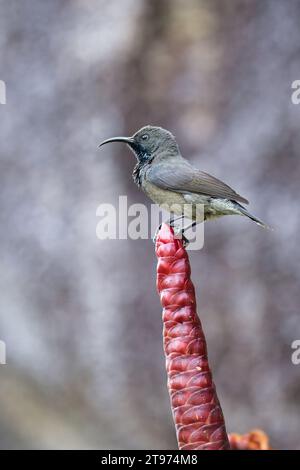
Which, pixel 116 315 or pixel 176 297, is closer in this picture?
pixel 176 297

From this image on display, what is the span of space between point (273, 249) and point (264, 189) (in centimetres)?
19

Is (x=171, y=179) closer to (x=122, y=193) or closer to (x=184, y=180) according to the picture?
(x=184, y=180)

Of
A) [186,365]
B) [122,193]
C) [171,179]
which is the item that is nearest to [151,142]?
[171,179]

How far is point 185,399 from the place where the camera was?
678 millimetres

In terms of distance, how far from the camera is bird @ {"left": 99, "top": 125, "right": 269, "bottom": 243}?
1046 millimetres

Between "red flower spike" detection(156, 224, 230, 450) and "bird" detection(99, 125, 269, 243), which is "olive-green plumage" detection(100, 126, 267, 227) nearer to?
"bird" detection(99, 125, 269, 243)

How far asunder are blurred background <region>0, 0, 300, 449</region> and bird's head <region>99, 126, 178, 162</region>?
2.94ft

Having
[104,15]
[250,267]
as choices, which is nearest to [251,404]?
[250,267]

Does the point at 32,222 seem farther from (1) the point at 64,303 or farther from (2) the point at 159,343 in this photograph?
(2) the point at 159,343

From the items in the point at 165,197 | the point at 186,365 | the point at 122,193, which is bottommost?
the point at 186,365

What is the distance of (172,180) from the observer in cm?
105

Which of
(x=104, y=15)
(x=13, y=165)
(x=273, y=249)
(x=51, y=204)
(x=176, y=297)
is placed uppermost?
(x=104, y=15)

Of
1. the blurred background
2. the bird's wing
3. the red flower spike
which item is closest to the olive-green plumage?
the bird's wing

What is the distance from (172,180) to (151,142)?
0.07 m
